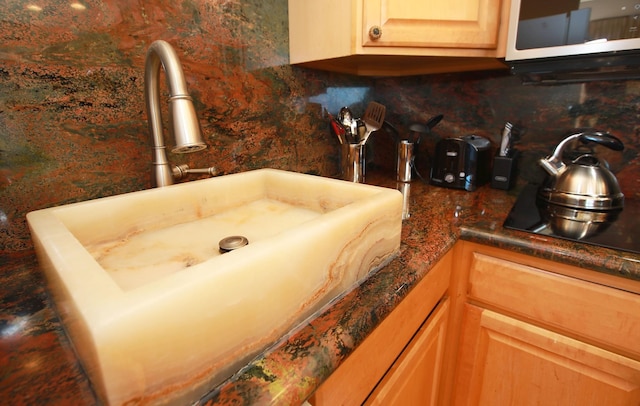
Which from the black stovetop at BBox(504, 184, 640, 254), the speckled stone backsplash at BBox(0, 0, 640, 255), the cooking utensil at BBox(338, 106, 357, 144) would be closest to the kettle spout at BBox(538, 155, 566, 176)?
the black stovetop at BBox(504, 184, 640, 254)

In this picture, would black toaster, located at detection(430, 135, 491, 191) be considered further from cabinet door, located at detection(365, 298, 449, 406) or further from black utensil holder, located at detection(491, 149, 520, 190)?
cabinet door, located at detection(365, 298, 449, 406)

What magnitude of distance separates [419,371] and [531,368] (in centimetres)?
30

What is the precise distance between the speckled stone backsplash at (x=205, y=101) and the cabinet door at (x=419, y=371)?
0.66 meters

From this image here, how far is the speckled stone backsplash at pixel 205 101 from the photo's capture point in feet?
1.85

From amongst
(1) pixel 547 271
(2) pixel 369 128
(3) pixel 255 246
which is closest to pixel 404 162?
(2) pixel 369 128

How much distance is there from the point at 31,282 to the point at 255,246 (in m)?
0.42

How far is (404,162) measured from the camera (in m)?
1.23

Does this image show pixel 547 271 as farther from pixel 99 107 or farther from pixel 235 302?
pixel 99 107

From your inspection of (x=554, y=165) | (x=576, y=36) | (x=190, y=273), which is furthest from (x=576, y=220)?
(x=190, y=273)

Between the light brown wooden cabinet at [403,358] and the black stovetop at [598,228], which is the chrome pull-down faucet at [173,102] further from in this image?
the black stovetop at [598,228]

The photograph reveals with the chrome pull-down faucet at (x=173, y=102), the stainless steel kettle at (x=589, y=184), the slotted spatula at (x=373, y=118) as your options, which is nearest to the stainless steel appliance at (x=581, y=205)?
the stainless steel kettle at (x=589, y=184)

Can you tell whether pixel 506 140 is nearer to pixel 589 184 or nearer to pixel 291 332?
pixel 589 184

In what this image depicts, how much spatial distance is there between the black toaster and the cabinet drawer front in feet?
1.40

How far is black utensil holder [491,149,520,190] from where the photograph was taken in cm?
109
